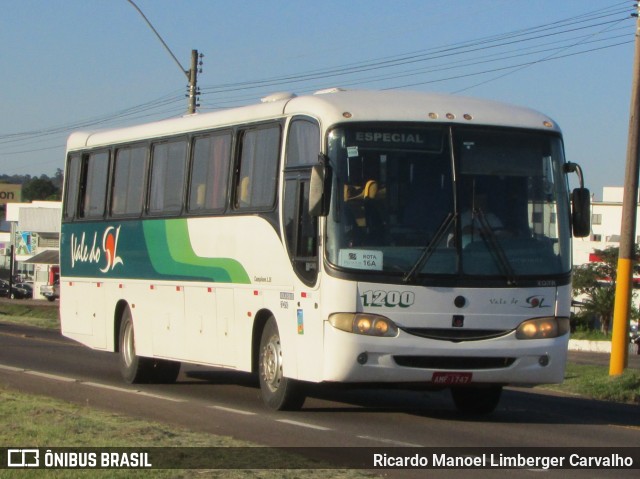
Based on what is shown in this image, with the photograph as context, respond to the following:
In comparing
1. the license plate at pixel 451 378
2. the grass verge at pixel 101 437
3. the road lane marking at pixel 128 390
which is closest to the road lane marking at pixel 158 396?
the road lane marking at pixel 128 390

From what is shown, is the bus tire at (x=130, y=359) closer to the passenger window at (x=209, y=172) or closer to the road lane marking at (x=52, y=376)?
the road lane marking at (x=52, y=376)

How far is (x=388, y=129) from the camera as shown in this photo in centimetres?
1347

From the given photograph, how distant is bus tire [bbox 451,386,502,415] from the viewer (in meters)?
14.9

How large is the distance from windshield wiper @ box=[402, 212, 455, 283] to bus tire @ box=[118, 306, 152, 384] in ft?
21.1

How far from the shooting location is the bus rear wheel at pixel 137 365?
726 inches

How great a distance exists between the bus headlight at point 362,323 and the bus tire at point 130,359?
5996 mm

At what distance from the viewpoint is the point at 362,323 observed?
42.9 ft

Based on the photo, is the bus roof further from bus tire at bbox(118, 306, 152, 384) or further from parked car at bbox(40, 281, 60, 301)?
parked car at bbox(40, 281, 60, 301)

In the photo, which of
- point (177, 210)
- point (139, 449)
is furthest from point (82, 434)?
point (177, 210)

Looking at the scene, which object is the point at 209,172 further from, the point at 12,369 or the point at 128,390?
the point at 12,369

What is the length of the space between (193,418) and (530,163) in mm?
4447

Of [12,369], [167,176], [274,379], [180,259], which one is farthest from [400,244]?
[12,369]

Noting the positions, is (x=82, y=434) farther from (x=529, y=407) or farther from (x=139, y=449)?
(x=529, y=407)

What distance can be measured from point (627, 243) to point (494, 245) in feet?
28.3
